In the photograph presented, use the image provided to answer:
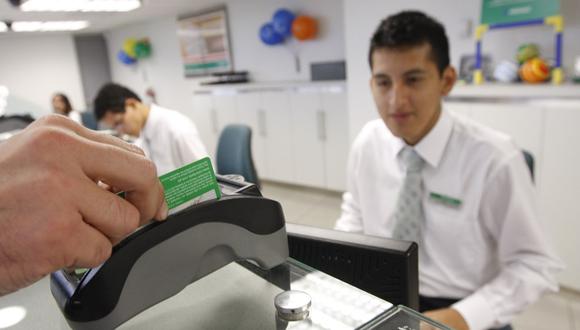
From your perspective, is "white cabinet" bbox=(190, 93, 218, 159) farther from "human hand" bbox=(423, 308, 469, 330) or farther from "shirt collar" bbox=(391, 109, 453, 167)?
"human hand" bbox=(423, 308, 469, 330)

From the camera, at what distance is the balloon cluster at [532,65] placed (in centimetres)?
246

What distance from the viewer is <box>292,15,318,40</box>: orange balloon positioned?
4367 mm

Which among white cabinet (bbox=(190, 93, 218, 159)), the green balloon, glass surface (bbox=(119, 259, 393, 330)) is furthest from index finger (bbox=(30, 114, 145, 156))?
the green balloon

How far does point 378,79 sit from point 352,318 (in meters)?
1.00

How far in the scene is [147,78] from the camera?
737 centimetres

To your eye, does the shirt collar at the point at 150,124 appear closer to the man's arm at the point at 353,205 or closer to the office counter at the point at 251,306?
the man's arm at the point at 353,205

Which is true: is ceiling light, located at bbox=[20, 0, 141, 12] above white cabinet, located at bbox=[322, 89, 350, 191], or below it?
above

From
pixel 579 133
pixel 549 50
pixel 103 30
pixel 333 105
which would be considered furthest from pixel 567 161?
pixel 103 30

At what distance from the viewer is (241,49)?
5.52 m

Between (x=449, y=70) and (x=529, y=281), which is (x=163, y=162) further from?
(x=529, y=281)

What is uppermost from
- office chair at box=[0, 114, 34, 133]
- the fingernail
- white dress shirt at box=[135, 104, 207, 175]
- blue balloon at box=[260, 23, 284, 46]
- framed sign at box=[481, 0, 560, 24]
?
blue balloon at box=[260, 23, 284, 46]

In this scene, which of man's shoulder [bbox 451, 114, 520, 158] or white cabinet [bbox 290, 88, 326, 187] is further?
white cabinet [bbox 290, 88, 326, 187]

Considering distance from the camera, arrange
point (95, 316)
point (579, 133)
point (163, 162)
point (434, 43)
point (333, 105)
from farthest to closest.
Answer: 1. point (333, 105)
2. point (163, 162)
3. point (579, 133)
4. point (434, 43)
5. point (95, 316)

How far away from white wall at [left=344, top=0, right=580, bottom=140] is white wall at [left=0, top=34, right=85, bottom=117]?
427 centimetres
